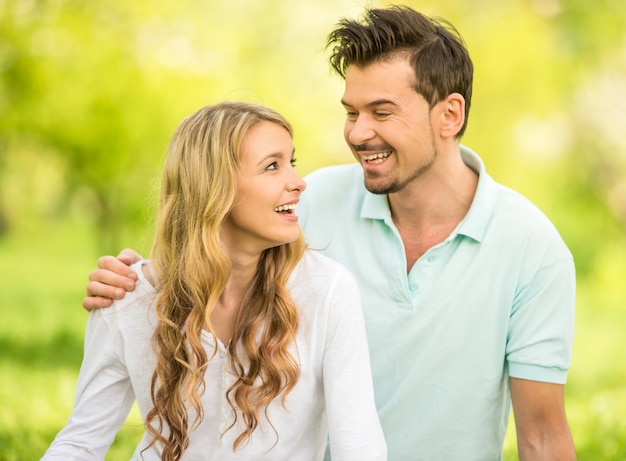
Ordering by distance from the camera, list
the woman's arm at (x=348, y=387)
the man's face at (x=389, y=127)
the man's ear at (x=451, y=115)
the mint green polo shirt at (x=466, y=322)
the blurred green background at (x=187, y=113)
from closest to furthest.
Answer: the woman's arm at (x=348, y=387) < the mint green polo shirt at (x=466, y=322) < the man's face at (x=389, y=127) < the man's ear at (x=451, y=115) < the blurred green background at (x=187, y=113)

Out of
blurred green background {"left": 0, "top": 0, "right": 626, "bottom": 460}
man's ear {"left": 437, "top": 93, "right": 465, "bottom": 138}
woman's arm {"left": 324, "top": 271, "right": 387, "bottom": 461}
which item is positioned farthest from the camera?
blurred green background {"left": 0, "top": 0, "right": 626, "bottom": 460}

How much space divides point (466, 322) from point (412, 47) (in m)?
1.02

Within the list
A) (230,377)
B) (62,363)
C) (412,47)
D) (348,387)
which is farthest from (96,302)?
(62,363)

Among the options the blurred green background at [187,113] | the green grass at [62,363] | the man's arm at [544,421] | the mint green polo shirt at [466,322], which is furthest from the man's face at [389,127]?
the green grass at [62,363]

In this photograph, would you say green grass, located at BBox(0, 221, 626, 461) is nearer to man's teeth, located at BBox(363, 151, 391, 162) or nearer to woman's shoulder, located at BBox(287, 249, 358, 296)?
woman's shoulder, located at BBox(287, 249, 358, 296)

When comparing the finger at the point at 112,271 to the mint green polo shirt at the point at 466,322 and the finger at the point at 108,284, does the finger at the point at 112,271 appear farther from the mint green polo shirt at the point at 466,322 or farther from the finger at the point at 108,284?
the mint green polo shirt at the point at 466,322

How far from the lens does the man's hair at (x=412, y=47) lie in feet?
10.00

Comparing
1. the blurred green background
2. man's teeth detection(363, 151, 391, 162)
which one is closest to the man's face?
man's teeth detection(363, 151, 391, 162)

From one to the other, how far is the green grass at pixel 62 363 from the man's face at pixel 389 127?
1.42 m

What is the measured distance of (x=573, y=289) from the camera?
2939 millimetres

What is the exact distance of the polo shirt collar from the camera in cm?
300

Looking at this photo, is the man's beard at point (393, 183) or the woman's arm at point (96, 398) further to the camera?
the man's beard at point (393, 183)

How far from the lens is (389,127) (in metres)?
3.01

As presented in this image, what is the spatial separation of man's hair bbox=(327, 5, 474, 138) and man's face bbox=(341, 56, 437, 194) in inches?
1.5
